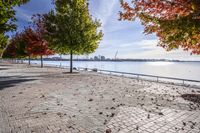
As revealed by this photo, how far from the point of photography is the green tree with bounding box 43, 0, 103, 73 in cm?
2806

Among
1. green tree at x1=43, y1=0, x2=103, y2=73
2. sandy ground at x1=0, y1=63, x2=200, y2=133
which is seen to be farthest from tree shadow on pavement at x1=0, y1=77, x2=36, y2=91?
green tree at x1=43, y1=0, x2=103, y2=73

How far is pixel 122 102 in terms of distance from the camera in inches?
432

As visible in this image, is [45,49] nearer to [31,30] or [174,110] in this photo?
[31,30]

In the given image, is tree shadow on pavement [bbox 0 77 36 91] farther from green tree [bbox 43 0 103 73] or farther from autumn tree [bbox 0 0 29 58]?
green tree [bbox 43 0 103 73]

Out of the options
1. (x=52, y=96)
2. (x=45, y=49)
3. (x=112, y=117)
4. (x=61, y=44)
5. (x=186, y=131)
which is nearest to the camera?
(x=186, y=131)

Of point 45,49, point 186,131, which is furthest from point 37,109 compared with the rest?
point 45,49

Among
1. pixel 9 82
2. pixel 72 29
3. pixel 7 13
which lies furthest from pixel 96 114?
pixel 72 29

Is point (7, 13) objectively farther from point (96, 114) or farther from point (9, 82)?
point (9, 82)

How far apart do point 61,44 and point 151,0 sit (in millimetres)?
19593

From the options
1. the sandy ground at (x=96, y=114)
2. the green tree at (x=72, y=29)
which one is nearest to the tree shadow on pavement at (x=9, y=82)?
the sandy ground at (x=96, y=114)

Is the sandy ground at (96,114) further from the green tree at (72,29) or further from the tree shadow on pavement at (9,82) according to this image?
the green tree at (72,29)

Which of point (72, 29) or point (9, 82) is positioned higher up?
point (72, 29)

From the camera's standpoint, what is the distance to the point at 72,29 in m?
28.2

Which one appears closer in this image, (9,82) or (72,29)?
(9,82)
